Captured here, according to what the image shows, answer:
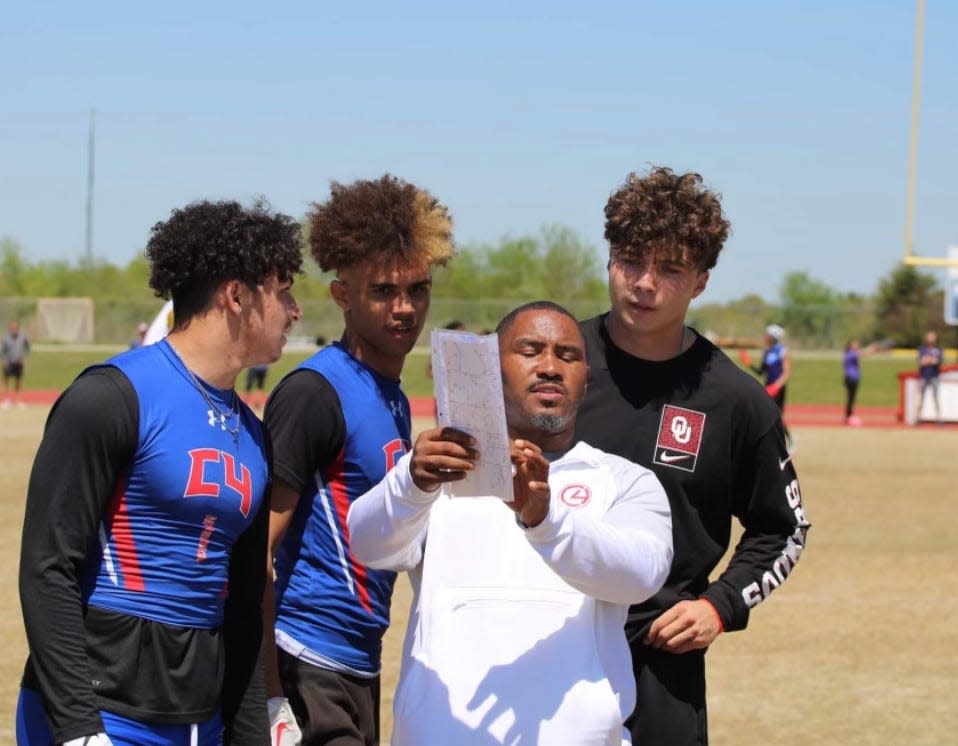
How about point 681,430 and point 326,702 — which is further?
point 681,430

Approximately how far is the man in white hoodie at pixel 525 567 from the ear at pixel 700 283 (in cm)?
86

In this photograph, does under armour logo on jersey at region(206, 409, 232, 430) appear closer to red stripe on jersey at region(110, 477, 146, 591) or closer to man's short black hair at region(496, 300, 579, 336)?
red stripe on jersey at region(110, 477, 146, 591)

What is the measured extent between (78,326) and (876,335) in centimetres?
4308

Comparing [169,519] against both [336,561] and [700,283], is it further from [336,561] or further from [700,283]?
[700,283]

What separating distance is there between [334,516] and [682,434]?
987 mm

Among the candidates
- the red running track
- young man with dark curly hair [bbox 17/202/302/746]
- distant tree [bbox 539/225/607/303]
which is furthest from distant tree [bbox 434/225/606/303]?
young man with dark curly hair [bbox 17/202/302/746]

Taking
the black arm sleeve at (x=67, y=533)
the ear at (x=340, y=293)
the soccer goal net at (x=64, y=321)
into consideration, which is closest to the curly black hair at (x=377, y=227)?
the ear at (x=340, y=293)

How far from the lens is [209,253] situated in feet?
11.1

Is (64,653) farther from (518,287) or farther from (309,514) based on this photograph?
(518,287)

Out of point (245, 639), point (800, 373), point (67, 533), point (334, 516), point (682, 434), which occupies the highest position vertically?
point (682, 434)

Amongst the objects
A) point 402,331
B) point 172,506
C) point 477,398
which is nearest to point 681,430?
point 402,331

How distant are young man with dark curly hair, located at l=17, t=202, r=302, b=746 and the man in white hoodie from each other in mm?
350

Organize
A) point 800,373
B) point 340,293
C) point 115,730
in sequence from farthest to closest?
point 800,373 < point 340,293 < point 115,730

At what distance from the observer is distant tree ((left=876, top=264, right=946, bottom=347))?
250 ft
